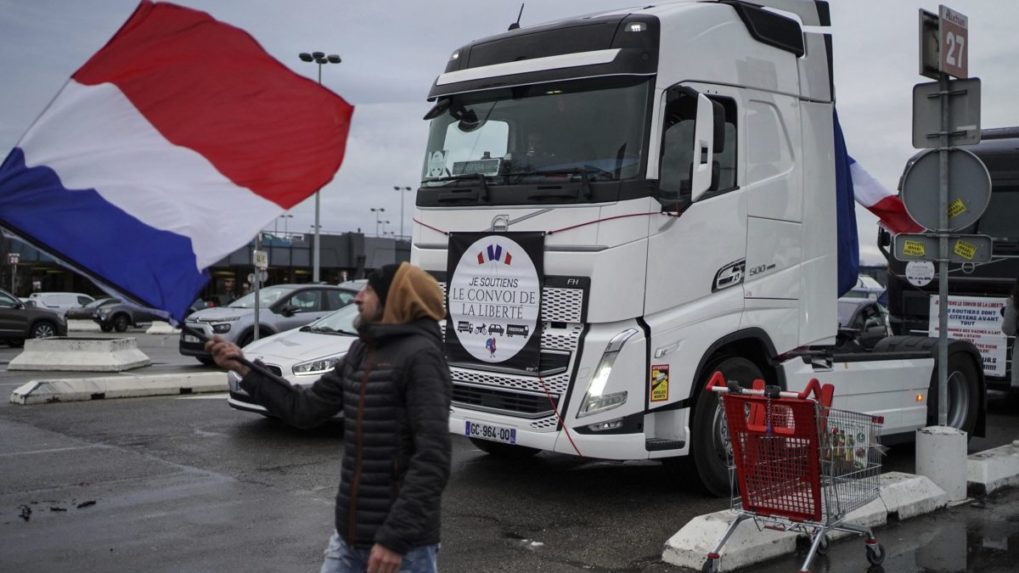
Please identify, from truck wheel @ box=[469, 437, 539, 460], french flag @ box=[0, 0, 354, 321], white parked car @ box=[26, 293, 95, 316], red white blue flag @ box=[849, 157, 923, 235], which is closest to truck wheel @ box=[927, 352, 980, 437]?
red white blue flag @ box=[849, 157, 923, 235]

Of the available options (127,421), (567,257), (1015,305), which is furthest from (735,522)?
(127,421)

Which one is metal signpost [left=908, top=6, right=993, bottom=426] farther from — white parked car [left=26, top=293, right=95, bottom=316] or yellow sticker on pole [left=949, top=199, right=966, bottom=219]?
white parked car [left=26, top=293, right=95, bottom=316]

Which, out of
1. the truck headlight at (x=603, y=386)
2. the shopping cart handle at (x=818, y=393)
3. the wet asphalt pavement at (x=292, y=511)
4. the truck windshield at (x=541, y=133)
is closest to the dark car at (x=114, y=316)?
the wet asphalt pavement at (x=292, y=511)

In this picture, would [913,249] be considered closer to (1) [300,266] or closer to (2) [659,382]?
(2) [659,382]

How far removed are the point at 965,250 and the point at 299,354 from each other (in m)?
6.69

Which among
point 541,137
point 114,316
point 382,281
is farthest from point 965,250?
point 114,316

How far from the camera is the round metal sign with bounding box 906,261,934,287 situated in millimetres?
12977

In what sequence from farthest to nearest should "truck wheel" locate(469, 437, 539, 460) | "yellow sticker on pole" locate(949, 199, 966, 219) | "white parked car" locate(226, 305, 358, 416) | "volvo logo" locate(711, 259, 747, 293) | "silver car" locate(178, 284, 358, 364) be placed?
"silver car" locate(178, 284, 358, 364) → "white parked car" locate(226, 305, 358, 416) → "truck wheel" locate(469, 437, 539, 460) → "yellow sticker on pole" locate(949, 199, 966, 219) → "volvo logo" locate(711, 259, 747, 293)

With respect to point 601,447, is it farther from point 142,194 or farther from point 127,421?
point 127,421

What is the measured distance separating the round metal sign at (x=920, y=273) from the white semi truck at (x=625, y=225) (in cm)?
485

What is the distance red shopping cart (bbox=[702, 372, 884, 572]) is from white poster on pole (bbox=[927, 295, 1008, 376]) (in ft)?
23.1

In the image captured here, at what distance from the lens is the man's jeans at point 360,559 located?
3643 millimetres

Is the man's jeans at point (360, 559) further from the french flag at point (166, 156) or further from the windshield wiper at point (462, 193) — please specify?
the windshield wiper at point (462, 193)

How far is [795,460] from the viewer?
6.04 metres
